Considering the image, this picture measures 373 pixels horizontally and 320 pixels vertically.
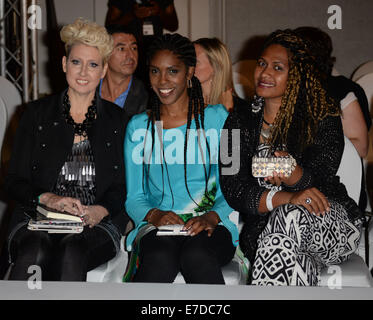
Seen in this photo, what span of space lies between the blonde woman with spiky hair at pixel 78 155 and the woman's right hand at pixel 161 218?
0.55 ft

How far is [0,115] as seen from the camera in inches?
130

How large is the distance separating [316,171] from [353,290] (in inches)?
40.4

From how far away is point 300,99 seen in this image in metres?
2.46

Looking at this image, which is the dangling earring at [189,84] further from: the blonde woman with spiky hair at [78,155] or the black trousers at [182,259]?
the black trousers at [182,259]

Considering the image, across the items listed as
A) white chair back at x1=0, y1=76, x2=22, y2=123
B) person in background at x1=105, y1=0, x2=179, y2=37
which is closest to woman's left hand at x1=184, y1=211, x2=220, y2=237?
white chair back at x1=0, y1=76, x2=22, y2=123

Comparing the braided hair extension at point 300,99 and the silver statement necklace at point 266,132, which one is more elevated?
the braided hair extension at point 300,99

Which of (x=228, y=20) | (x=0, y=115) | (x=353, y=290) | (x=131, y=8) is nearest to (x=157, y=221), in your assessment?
(x=353, y=290)

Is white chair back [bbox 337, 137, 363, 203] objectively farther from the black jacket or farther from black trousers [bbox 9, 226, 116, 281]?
black trousers [bbox 9, 226, 116, 281]

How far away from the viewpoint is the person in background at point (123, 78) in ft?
10.5

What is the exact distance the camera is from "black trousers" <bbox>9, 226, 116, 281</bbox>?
2.09m

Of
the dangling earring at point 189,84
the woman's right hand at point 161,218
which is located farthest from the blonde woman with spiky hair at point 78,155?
the dangling earring at point 189,84

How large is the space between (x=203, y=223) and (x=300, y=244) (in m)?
0.41

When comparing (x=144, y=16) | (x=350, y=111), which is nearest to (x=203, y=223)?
(x=350, y=111)
